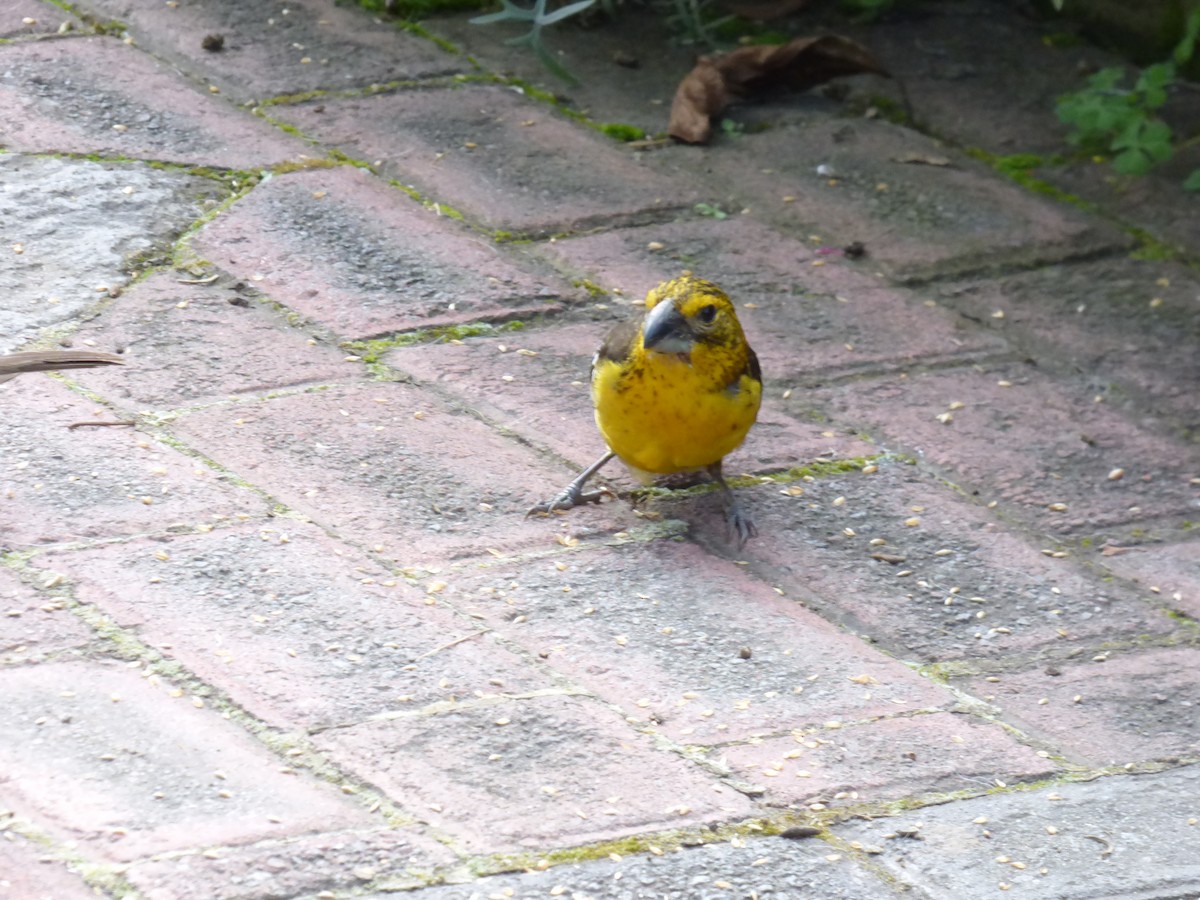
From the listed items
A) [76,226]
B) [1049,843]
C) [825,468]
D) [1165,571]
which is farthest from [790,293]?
[1049,843]

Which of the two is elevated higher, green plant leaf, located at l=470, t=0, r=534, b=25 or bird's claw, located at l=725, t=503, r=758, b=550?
green plant leaf, located at l=470, t=0, r=534, b=25

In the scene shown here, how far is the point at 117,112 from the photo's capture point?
511 cm

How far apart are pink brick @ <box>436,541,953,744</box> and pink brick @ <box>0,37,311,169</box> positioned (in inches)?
76.4

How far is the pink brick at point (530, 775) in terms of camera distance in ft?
9.21

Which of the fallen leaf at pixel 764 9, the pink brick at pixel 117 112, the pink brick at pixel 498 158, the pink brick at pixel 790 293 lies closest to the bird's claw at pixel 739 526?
the pink brick at pixel 790 293

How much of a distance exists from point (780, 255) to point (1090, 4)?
2.21 m

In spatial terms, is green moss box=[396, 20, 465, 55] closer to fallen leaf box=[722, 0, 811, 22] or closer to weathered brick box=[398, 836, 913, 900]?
fallen leaf box=[722, 0, 811, 22]

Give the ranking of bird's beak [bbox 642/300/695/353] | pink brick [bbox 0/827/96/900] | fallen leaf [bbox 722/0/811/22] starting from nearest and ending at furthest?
pink brick [bbox 0/827/96/900], bird's beak [bbox 642/300/695/353], fallen leaf [bbox 722/0/811/22]

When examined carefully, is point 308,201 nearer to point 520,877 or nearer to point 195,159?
point 195,159

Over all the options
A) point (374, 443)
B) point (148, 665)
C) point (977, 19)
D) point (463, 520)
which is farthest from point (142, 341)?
point (977, 19)

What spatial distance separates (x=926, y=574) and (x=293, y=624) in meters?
1.33

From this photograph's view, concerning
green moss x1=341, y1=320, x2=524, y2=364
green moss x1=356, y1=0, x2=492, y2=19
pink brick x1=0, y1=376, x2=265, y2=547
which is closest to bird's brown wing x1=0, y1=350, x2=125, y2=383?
pink brick x1=0, y1=376, x2=265, y2=547

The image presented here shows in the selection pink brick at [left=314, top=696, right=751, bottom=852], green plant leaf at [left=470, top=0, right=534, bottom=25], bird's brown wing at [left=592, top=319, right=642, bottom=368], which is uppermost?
green plant leaf at [left=470, top=0, right=534, bottom=25]

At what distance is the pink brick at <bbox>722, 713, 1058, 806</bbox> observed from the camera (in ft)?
9.91
